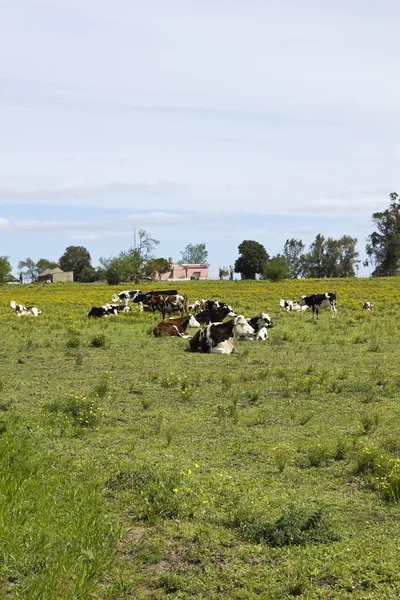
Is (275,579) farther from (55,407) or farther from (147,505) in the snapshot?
(55,407)

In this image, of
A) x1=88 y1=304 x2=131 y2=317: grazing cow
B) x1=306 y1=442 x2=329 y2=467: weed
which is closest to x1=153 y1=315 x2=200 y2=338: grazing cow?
x1=88 y1=304 x2=131 y2=317: grazing cow

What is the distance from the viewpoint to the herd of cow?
19156 mm

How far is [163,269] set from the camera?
132m

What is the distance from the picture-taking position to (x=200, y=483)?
752cm

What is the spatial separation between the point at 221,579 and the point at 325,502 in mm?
2064

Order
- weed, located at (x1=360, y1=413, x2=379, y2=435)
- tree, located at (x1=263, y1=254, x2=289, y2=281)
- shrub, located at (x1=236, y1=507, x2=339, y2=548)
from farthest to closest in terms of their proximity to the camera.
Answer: tree, located at (x1=263, y1=254, x2=289, y2=281), weed, located at (x1=360, y1=413, x2=379, y2=435), shrub, located at (x1=236, y1=507, x2=339, y2=548)

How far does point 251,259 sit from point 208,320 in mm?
100623

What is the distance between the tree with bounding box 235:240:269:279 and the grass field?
11205cm

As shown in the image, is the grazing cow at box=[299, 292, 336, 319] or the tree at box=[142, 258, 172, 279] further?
the tree at box=[142, 258, 172, 279]

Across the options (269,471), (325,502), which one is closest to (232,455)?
(269,471)

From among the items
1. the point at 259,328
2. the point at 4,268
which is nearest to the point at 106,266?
the point at 4,268

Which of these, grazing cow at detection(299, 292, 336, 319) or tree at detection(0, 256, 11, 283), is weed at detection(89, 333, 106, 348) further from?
tree at detection(0, 256, 11, 283)

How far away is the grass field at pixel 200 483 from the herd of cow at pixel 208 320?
3424mm

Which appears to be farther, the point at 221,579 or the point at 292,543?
the point at 292,543
